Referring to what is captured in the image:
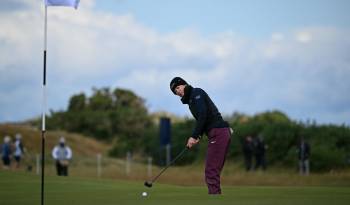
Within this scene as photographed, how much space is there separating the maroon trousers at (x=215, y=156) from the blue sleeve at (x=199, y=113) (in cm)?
34

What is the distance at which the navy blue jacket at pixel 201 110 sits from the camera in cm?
1507

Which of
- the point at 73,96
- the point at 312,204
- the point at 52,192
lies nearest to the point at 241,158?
the point at 52,192

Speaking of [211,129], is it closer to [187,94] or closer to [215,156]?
[215,156]

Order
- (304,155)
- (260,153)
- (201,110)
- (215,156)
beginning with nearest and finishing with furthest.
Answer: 1. (201,110)
2. (215,156)
3. (304,155)
4. (260,153)

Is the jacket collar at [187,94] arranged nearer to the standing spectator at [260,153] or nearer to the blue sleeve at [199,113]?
the blue sleeve at [199,113]

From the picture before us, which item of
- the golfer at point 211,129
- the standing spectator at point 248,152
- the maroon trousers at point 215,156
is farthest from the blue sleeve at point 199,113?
the standing spectator at point 248,152

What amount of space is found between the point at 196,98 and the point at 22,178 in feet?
34.0

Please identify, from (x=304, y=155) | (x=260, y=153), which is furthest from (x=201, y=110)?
(x=260, y=153)

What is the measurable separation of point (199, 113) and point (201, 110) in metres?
0.07

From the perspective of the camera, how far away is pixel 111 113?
9638cm

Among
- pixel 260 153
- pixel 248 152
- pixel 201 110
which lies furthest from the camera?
pixel 248 152

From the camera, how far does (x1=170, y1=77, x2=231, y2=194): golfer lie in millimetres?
15195

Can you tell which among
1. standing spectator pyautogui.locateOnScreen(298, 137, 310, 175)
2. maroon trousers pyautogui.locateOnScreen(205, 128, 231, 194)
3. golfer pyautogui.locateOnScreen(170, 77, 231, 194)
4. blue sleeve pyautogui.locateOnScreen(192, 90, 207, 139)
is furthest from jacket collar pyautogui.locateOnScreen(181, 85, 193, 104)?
standing spectator pyautogui.locateOnScreen(298, 137, 310, 175)

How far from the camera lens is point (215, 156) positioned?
1528cm
